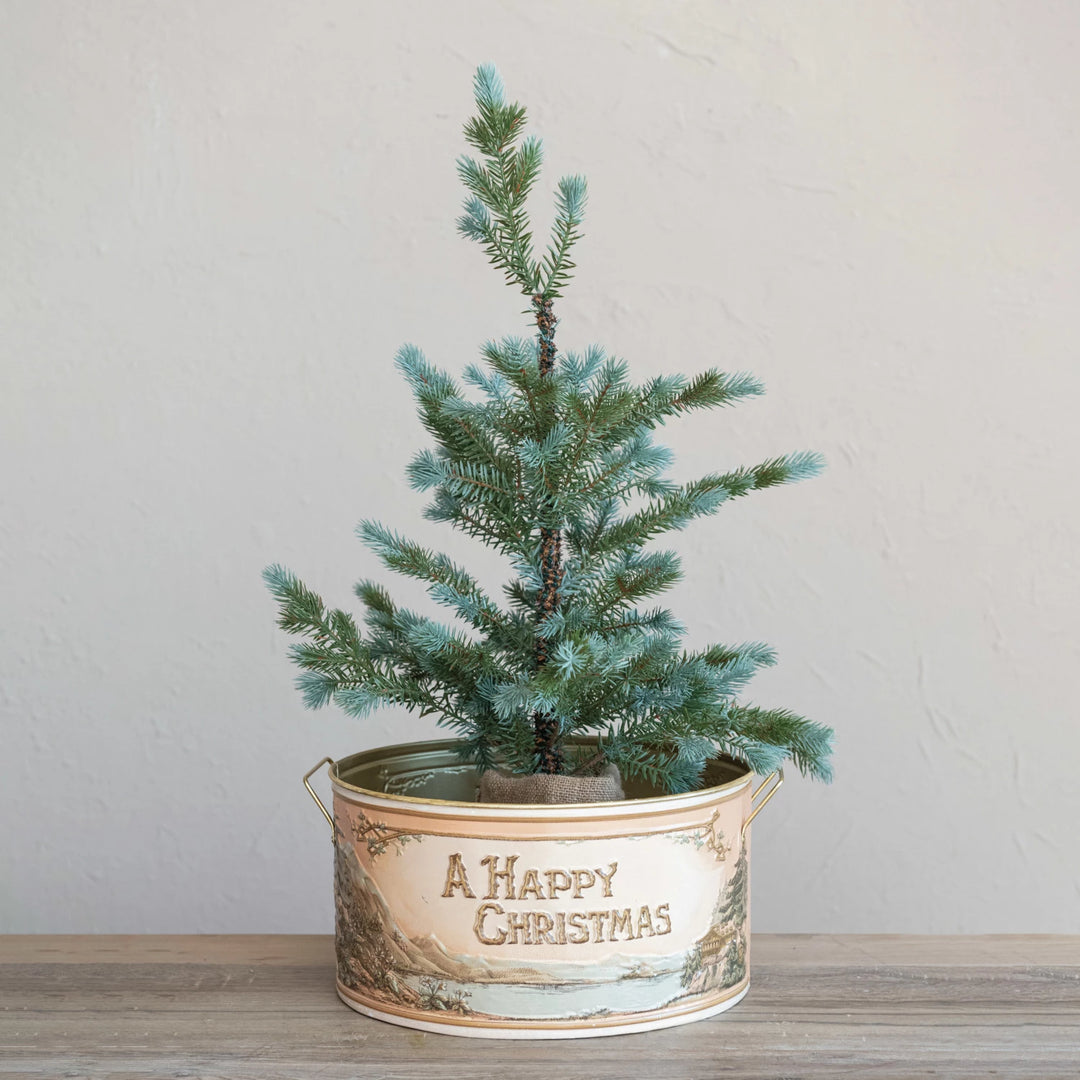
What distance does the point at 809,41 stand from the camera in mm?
1429

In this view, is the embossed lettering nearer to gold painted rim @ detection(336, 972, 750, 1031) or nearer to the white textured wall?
gold painted rim @ detection(336, 972, 750, 1031)

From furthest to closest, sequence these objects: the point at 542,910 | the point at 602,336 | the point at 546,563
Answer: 1. the point at 602,336
2. the point at 546,563
3. the point at 542,910

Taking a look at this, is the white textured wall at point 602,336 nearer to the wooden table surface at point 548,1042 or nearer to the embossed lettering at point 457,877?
the wooden table surface at point 548,1042

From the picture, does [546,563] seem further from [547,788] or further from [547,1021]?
[547,1021]

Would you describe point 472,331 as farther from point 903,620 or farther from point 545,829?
point 545,829

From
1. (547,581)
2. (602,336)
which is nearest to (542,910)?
(547,581)

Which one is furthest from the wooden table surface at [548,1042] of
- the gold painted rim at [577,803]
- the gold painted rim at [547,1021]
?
the gold painted rim at [577,803]

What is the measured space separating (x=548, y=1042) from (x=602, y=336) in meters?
0.89

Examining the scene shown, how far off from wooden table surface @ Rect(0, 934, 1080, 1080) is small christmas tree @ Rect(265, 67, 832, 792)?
16 centimetres

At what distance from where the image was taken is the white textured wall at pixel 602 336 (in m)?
1.43

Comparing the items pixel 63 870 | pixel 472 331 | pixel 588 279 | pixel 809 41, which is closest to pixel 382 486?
pixel 472 331

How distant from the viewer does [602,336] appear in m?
1.44

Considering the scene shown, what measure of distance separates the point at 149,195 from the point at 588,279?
51cm

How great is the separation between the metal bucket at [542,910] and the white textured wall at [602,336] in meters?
0.72
